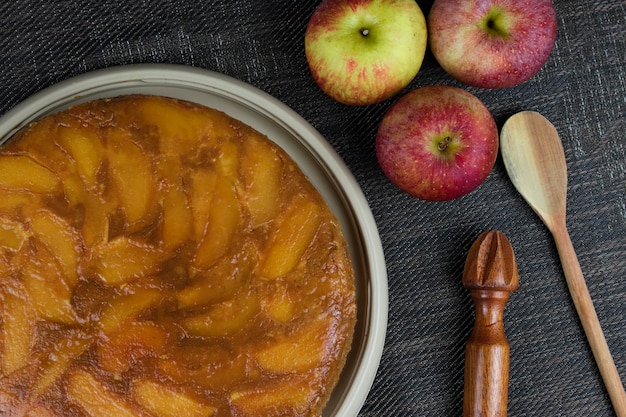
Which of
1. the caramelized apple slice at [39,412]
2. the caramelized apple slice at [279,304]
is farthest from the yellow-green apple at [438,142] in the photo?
the caramelized apple slice at [39,412]

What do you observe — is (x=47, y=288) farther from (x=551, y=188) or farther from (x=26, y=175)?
(x=551, y=188)

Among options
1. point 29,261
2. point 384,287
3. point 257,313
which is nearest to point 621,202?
point 384,287

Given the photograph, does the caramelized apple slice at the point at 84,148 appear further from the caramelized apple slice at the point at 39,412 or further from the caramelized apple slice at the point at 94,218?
the caramelized apple slice at the point at 39,412

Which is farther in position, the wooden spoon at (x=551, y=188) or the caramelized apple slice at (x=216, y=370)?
the wooden spoon at (x=551, y=188)

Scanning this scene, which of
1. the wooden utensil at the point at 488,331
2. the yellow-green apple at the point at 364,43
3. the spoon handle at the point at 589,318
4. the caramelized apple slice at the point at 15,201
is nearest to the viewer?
the caramelized apple slice at the point at 15,201

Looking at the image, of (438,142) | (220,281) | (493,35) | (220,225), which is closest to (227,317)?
(220,281)

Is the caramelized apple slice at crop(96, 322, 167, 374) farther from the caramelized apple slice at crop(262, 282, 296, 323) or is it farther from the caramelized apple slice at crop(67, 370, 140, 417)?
the caramelized apple slice at crop(262, 282, 296, 323)

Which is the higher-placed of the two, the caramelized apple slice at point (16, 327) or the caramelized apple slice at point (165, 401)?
the caramelized apple slice at point (16, 327)

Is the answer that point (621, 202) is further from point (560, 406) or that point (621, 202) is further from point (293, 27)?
point (293, 27)
